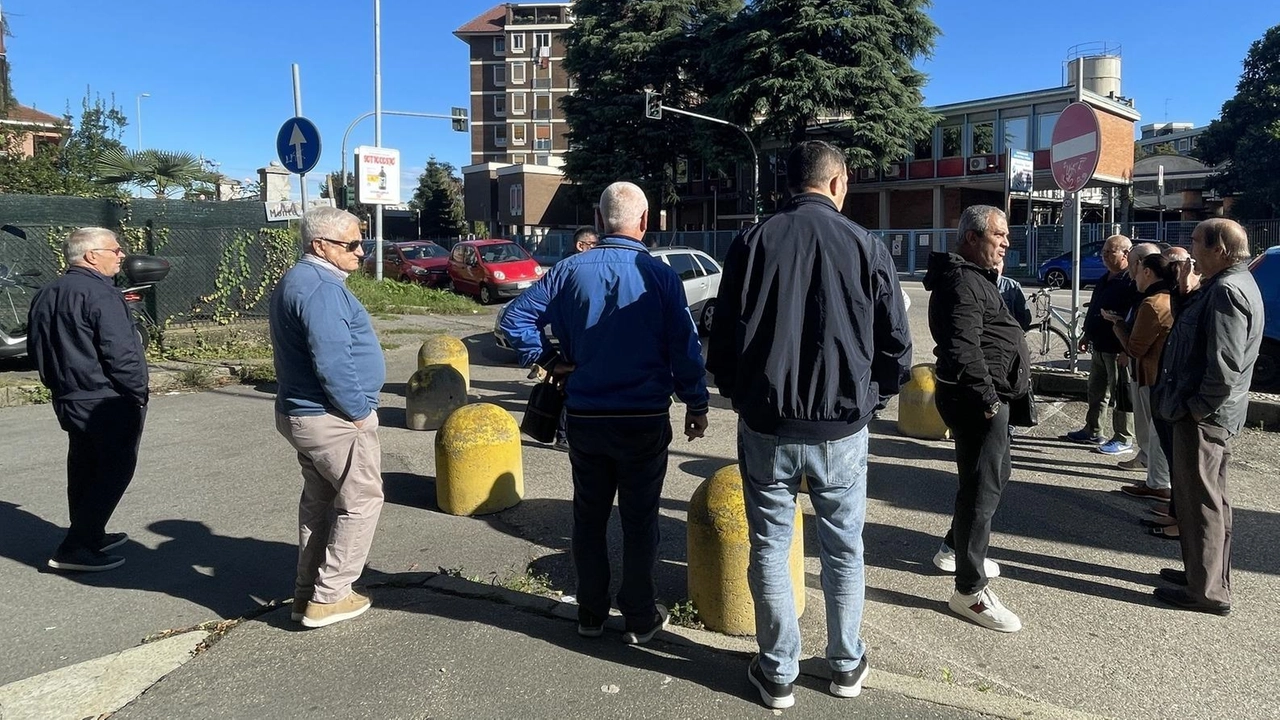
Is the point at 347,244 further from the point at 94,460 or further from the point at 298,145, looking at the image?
the point at 298,145

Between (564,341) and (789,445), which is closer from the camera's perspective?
(789,445)

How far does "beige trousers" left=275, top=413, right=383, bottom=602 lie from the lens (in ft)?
13.0

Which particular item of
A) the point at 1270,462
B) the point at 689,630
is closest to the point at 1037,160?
the point at 1270,462

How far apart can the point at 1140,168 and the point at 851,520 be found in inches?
2379

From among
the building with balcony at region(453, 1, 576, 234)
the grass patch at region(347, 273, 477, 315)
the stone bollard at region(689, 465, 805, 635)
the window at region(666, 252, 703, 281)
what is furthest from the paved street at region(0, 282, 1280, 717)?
the building with balcony at region(453, 1, 576, 234)

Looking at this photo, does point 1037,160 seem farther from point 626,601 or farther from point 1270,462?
point 626,601

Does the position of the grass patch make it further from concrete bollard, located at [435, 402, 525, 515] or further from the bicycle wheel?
concrete bollard, located at [435, 402, 525, 515]

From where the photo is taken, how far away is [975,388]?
4051mm

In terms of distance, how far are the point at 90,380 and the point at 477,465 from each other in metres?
2.24

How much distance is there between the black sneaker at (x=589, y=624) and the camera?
3914 millimetres

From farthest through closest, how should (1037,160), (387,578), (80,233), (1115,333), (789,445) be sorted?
(1037,160) → (1115,333) → (80,233) → (387,578) → (789,445)

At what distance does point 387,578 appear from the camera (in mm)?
4680

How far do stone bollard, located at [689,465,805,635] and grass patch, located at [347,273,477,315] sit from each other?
16251mm

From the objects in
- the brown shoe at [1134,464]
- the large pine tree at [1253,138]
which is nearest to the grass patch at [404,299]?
the brown shoe at [1134,464]
